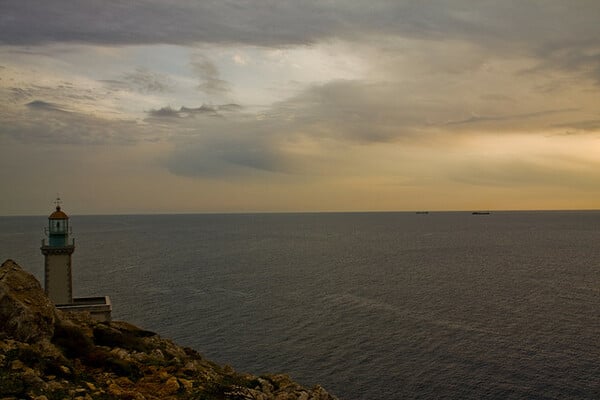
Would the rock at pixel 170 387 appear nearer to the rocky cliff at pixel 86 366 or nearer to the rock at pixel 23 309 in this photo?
the rocky cliff at pixel 86 366

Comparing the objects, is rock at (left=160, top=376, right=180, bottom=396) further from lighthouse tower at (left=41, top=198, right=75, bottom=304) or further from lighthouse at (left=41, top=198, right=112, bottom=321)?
lighthouse tower at (left=41, top=198, right=75, bottom=304)

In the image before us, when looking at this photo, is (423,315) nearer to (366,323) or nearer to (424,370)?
(366,323)

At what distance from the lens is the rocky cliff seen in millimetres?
18031

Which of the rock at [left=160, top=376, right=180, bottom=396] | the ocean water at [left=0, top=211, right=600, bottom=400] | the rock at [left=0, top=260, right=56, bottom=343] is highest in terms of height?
the rock at [left=0, top=260, right=56, bottom=343]

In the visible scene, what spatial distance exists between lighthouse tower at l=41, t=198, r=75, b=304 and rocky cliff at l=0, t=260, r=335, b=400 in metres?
26.7

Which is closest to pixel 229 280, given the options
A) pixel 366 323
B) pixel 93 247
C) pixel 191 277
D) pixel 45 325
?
pixel 191 277

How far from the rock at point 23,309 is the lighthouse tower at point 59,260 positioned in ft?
93.1

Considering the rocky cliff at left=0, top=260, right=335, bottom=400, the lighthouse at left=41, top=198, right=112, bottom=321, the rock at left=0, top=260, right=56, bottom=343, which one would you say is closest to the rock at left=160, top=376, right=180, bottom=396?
the rocky cliff at left=0, top=260, right=335, bottom=400

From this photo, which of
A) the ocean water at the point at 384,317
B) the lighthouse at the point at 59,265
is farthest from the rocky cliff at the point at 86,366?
the ocean water at the point at 384,317

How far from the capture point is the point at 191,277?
11981 centimetres

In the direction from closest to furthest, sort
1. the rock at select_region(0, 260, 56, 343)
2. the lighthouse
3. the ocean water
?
1. the rock at select_region(0, 260, 56, 343)
2. the lighthouse
3. the ocean water

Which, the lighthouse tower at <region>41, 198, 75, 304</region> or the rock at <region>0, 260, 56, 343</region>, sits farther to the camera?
the lighthouse tower at <region>41, 198, 75, 304</region>

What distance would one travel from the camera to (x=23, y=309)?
21062 mm

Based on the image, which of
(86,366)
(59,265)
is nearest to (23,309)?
(86,366)
